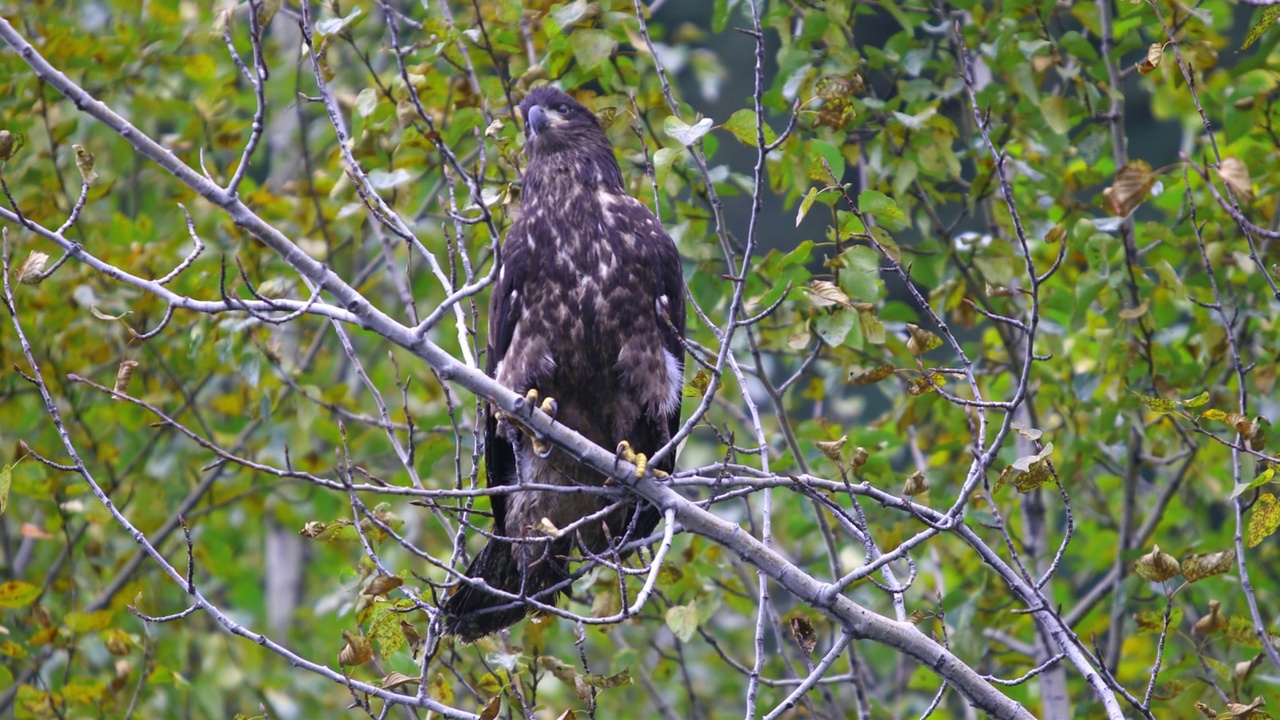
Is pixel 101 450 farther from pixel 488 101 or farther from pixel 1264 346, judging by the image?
pixel 1264 346

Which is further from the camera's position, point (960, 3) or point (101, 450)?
point (101, 450)

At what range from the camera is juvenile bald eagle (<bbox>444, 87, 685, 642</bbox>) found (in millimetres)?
3719

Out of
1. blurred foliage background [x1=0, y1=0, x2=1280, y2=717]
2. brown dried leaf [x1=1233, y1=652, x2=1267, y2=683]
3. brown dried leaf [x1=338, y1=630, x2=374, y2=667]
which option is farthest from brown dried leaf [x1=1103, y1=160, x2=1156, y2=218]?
brown dried leaf [x1=338, y1=630, x2=374, y2=667]

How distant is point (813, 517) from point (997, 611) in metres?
0.67

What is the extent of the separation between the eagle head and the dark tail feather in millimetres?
1276

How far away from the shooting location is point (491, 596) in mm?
3574

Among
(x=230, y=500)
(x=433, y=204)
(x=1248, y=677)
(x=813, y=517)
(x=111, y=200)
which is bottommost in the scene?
(x=1248, y=677)

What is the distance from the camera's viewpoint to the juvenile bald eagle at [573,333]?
146 inches

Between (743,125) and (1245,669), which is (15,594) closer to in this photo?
(743,125)

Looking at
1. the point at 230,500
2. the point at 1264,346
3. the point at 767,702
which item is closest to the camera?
the point at 1264,346

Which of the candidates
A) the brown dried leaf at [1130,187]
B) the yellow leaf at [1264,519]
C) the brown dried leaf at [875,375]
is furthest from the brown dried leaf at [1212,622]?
the brown dried leaf at [1130,187]

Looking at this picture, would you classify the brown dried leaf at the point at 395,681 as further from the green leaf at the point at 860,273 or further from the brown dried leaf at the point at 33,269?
the green leaf at the point at 860,273

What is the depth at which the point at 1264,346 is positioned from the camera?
387cm

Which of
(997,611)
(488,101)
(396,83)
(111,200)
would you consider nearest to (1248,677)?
(997,611)
